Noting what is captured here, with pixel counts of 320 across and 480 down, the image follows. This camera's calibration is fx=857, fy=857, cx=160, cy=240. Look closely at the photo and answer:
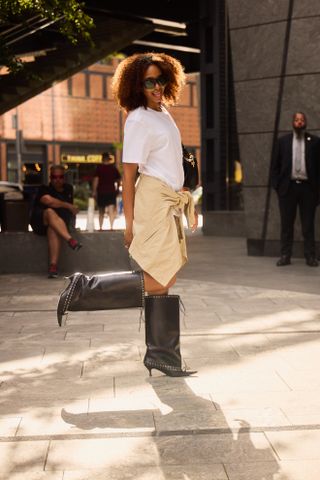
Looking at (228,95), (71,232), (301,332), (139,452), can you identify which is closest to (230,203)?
(228,95)

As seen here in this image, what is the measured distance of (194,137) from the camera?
178ft

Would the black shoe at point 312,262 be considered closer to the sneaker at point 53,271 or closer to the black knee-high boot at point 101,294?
the sneaker at point 53,271

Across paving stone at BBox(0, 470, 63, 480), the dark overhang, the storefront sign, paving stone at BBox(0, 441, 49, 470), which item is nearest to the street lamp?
the storefront sign

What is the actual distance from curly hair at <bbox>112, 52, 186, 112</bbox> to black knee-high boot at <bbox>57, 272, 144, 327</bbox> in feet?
3.34

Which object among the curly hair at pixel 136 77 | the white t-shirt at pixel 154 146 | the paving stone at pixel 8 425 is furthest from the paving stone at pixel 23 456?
the curly hair at pixel 136 77

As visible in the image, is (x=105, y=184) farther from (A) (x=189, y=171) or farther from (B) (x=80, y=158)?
(B) (x=80, y=158)

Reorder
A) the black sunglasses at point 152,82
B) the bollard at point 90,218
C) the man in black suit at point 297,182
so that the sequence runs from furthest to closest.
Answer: the bollard at point 90,218
the man in black suit at point 297,182
the black sunglasses at point 152,82

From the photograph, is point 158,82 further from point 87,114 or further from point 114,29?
point 87,114

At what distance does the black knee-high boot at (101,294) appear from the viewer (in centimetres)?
500

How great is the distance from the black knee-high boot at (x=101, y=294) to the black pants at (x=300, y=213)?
6.39 m

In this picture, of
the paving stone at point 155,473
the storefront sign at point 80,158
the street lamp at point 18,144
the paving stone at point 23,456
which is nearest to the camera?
the paving stone at point 155,473

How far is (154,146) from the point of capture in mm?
4887

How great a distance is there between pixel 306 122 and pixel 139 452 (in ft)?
27.4

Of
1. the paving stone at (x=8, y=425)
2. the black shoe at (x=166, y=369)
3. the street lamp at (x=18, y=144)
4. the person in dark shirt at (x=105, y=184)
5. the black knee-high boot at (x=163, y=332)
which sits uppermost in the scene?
the street lamp at (x=18, y=144)
